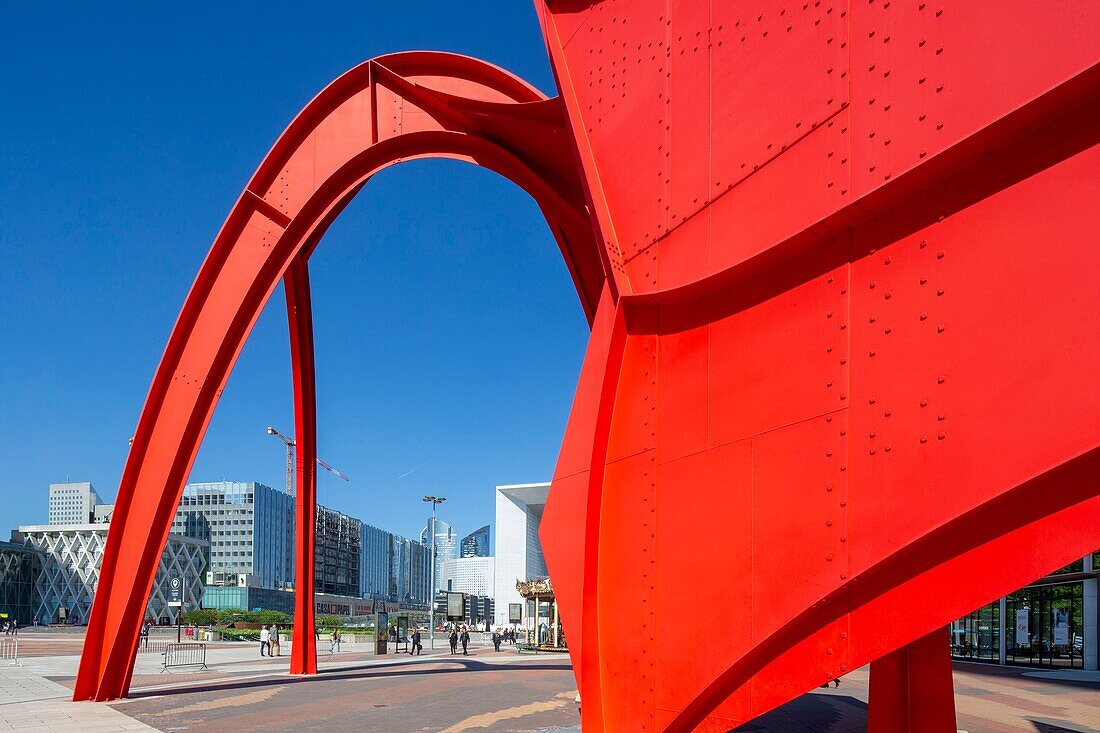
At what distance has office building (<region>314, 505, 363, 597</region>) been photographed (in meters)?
153

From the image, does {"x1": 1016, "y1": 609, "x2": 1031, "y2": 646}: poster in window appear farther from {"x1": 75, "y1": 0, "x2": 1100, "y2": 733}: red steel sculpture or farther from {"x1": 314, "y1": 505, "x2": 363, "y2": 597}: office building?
{"x1": 314, "y1": 505, "x2": 363, "y2": 597}: office building

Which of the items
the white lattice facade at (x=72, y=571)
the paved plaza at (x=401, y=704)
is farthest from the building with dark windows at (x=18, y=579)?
the paved plaza at (x=401, y=704)

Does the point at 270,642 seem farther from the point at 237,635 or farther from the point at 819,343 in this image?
the point at 819,343

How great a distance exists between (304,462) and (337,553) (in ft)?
480

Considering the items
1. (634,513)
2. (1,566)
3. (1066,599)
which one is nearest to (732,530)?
(634,513)

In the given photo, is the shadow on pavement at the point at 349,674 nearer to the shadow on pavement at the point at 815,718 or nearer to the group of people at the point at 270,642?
the group of people at the point at 270,642

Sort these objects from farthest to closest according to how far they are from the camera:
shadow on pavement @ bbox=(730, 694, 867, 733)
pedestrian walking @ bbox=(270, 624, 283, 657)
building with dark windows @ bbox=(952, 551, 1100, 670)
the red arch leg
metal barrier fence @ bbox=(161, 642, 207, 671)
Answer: pedestrian walking @ bbox=(270, 624, 283, 657)
building with dark windows @ bbox=(952, 551, 1100, 670)
metal barrier fence @ bbox=(161, 642, 207, 671)
the red arch leg
shadow on pavement @ bbox=(730, 694, 867, 733)

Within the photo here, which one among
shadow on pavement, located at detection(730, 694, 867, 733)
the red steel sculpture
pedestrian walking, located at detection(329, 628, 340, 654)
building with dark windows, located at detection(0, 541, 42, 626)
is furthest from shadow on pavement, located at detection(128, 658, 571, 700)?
building with dark windows, located at detection(0, 541, 42, 626)

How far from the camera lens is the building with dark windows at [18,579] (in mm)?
105812

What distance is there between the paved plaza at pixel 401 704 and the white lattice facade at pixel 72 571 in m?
98.7

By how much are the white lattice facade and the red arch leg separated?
100635 millimetres

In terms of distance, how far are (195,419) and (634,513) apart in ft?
37.6

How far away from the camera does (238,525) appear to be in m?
150

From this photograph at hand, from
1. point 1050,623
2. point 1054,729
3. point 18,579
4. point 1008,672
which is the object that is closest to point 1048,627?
point 1050,623
